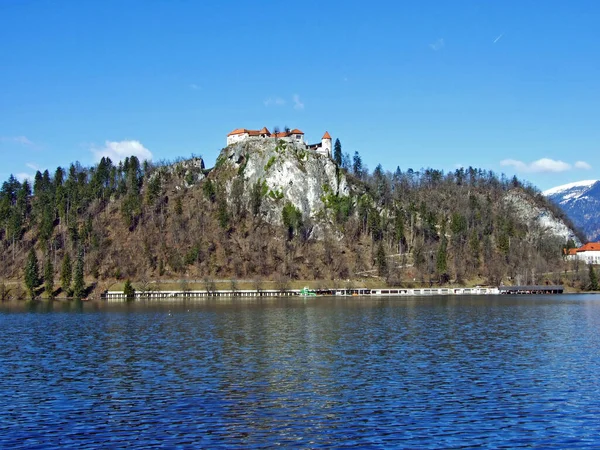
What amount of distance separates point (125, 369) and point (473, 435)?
107ft

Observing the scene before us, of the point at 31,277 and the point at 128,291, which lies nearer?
the point at 31,277

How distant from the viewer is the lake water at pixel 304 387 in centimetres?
3406

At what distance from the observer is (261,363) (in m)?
57.3

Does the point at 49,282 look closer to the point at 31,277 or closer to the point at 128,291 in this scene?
the point at 31,277

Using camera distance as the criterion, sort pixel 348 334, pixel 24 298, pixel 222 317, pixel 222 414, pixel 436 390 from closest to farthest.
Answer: pixel 222 414 → pixel 436 390 → pixel 348 334 → pixel 222 317 → pixel 24 298

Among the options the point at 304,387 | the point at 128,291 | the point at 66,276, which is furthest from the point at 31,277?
the point at 304,387

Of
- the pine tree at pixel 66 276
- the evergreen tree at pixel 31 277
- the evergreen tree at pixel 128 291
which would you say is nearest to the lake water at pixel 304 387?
the evergreen tree at pixel 128 291

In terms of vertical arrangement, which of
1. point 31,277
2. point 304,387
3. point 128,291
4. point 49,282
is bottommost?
point 304,387

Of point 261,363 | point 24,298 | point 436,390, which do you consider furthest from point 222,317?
point 24,298

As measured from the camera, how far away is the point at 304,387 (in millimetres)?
46469

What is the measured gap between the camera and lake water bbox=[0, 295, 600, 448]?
3406 centimetres

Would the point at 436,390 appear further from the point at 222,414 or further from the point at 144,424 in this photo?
the point at 144,424

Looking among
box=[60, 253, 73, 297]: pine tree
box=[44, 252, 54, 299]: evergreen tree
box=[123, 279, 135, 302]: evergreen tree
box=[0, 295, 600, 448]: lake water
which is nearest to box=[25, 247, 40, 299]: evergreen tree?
box=[44, 252, 54, 299]: evergreen tree

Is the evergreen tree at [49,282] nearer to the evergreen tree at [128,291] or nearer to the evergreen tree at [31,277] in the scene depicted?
the evergreen tree at [31,277]
